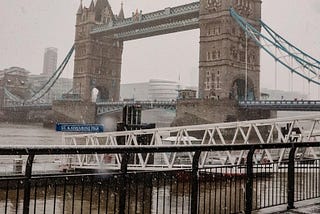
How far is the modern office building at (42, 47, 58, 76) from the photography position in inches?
6142

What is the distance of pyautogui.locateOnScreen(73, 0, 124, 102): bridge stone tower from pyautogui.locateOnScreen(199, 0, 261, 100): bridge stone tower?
27317 millimetres

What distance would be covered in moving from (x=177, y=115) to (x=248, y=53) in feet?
51.7

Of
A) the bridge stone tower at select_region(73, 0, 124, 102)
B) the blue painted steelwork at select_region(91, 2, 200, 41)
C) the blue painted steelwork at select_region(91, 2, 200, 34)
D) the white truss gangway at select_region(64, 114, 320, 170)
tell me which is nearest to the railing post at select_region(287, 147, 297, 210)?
the white truss gangway at select_region(64, 114, 320, 170)

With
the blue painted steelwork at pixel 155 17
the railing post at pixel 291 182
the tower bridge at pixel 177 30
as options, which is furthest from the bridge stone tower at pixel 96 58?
the railing post at pixel 291 182

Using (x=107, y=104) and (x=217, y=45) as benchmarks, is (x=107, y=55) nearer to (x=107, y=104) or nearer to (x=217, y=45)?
(x=107, y=104)

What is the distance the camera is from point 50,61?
15775 cm

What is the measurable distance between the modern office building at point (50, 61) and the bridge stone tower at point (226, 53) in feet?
343

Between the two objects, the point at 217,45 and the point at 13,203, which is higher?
the point at 217,45

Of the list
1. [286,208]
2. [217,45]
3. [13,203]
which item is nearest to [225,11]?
[217,45]

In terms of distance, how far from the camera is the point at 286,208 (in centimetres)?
539

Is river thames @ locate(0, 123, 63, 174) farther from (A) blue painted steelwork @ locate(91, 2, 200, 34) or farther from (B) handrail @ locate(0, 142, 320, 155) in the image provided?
(A) blue painted steelwork @ locate(91, 2, 200, 34)

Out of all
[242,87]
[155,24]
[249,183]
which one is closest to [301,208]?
[249,183]

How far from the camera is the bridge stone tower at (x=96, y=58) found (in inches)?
3287

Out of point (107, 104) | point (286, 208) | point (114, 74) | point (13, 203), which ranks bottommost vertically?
point (13, 203)
